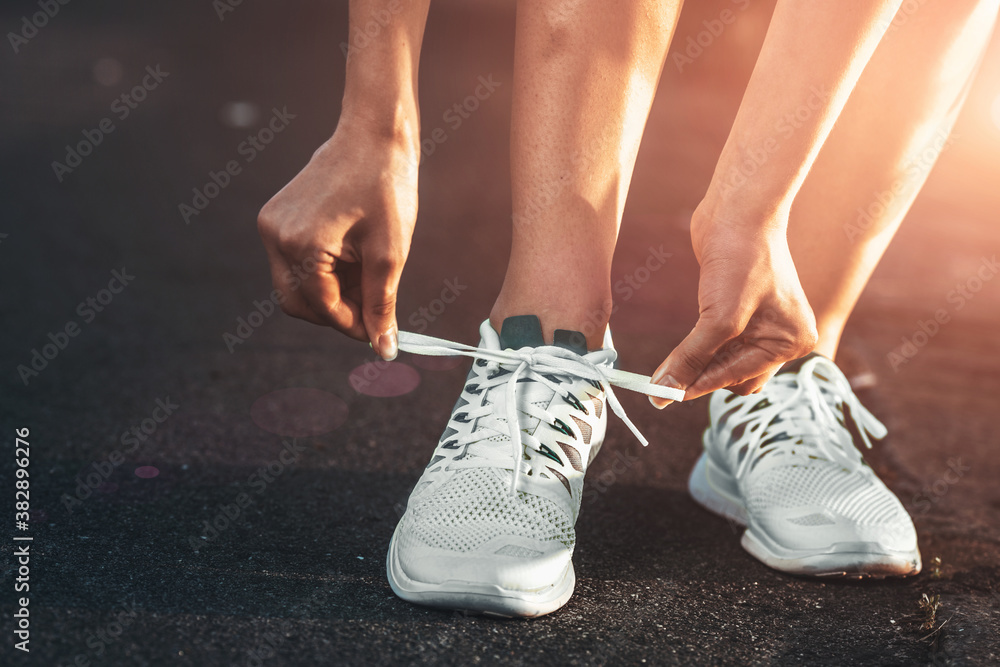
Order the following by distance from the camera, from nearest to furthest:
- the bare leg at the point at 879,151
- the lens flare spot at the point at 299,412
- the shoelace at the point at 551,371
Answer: the shoelace at the point at 551,371 → the bare leg at the point at 879,151 → the lens flare spot at the point at 299,412

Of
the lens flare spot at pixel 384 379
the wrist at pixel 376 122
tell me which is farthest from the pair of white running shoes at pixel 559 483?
the lens flare spot at pixel 384 379

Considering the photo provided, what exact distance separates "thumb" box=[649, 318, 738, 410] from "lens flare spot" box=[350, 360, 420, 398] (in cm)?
71

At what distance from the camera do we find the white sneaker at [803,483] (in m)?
0.92

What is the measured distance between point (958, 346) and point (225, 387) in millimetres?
1705

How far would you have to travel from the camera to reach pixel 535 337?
92 cm

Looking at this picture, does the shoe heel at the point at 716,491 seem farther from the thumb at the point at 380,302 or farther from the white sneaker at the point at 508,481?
the thumb at the point at 380,302

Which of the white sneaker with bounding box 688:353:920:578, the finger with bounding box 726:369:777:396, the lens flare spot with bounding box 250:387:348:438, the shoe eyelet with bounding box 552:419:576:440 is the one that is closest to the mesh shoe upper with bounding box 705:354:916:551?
the white sneaker with bounding box 688:353:920:578

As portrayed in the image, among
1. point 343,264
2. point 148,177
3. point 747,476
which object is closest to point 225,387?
point 343,264

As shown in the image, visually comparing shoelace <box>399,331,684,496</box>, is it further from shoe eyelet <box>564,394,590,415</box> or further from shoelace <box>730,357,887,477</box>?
shoelace <box>730,357,887,477</box>

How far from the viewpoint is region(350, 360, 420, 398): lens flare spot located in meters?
1.43

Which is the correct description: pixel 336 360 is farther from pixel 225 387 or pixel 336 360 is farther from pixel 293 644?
pixel 293 644

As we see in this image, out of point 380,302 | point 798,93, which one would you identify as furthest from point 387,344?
point 798,93

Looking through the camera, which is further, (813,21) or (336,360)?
(336,360)

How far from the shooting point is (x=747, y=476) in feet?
3.43
